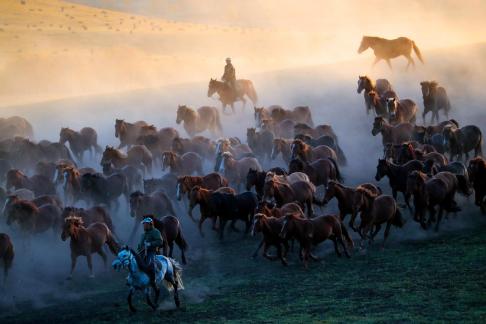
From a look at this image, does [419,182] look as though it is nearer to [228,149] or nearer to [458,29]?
[228,149]

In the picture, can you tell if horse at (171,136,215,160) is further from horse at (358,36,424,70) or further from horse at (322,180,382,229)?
horse at (358,36,424,70)

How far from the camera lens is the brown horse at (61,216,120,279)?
20.8 meters

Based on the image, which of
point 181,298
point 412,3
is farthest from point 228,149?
point 412,3

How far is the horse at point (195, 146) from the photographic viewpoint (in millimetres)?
31531

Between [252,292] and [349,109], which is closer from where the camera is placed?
[252,292]

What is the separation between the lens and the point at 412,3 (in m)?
103

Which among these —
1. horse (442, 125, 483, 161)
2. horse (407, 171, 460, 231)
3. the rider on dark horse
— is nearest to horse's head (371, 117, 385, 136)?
horse (442, 125, 483, 161)

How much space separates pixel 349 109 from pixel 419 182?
18.8m

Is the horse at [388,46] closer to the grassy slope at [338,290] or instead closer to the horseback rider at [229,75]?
the horseback rider at [229,75]

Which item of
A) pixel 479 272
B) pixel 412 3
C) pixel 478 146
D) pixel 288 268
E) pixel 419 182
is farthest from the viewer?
pixel 412 3

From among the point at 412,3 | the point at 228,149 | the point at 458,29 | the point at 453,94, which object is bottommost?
the point at 228,149

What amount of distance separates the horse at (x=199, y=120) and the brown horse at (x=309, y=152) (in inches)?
355

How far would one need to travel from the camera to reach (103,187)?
27.0 meters

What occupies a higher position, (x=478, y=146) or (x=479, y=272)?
(x=478, y=146)
